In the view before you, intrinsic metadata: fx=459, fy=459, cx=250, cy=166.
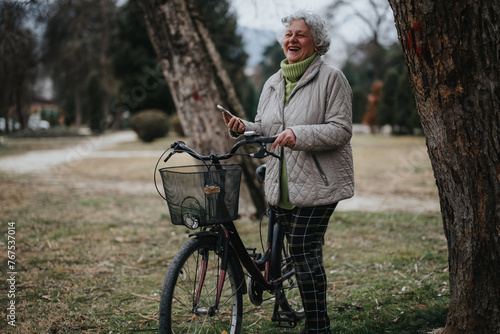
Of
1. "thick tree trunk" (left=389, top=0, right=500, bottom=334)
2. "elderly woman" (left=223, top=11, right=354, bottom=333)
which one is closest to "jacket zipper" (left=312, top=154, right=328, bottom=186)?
"elderly woman" (left=223, top=11, right=354, bottom=333)

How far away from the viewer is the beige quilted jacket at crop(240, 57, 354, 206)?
8.11ft

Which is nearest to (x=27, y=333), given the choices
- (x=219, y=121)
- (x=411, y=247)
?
(x=219, y=121)

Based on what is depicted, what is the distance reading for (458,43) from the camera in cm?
216

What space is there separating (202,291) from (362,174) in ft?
34.2

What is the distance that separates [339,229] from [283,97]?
3874 millimetres

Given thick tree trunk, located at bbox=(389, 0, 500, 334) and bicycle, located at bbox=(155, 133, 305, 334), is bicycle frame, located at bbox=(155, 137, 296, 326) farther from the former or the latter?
thick tree trunk, located at bbox=(389, 0, 500, 334)

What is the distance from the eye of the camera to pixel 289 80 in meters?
2.76

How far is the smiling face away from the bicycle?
53 cm

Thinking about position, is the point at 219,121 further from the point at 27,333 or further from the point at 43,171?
the point at 43,171

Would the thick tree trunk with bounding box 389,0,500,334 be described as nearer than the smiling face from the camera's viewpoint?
Yes

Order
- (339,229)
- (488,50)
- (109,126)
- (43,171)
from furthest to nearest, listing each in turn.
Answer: (109,126) < (43,171) < (339,229) < (488,50)

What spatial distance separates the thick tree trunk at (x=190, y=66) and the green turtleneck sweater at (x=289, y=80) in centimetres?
324

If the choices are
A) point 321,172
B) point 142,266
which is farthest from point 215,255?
point 142,266

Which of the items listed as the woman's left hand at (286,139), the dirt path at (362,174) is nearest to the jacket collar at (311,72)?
the woman's left hand at (286,139)
